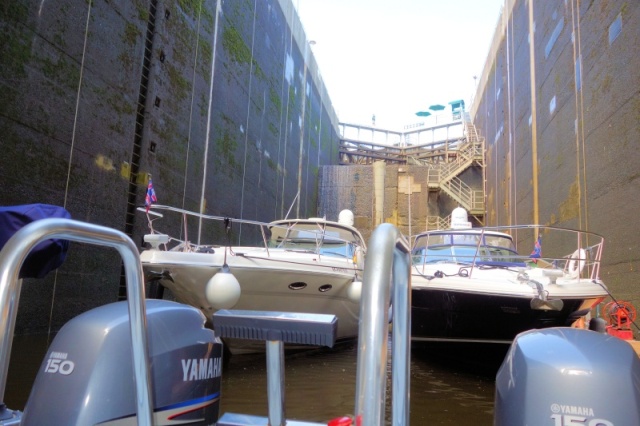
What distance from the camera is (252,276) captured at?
5062mm

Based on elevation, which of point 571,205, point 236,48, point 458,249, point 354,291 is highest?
point 236,48

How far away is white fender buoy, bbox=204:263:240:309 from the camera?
4508mm

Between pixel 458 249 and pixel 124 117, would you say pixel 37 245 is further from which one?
pixel 124 117

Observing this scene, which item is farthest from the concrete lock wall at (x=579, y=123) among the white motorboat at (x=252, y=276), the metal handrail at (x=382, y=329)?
the metal handrail at (x=382, y=329)

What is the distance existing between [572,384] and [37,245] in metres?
1.59

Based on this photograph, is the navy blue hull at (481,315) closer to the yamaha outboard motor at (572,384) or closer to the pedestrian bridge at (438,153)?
the yamaha outboard motor at (572,384)

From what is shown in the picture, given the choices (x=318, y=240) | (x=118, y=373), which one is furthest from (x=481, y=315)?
(x=118, y=373)

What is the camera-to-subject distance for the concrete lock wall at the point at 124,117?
6.11 meters

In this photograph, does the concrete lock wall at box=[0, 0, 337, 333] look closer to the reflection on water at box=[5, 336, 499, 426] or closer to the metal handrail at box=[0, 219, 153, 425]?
the reflection on water at box=[5, 336, 499, 426]

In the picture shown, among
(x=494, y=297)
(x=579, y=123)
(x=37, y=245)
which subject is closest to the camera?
(x=37, y=245)

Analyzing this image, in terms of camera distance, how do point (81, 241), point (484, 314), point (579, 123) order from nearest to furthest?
point (81, 241) → point (484, 314) → point (579, 123)

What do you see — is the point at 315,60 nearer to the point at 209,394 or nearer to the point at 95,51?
the point at 95,51

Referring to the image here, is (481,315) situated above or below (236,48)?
below

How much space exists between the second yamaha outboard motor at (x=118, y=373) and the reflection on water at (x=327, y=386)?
121 cm
